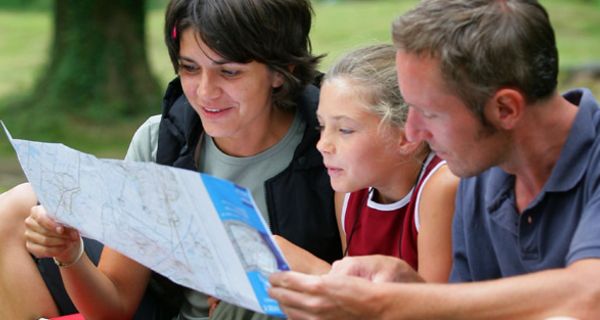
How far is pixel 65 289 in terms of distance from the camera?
297 cm

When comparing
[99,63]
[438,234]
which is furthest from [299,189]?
[99,63]

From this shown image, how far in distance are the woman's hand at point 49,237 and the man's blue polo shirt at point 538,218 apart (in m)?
0.97

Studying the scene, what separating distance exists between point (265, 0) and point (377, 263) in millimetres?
871

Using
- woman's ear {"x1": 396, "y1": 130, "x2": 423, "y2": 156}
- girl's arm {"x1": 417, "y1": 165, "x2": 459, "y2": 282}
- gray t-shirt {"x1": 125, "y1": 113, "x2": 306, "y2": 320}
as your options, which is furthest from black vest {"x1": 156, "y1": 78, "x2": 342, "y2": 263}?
girl's arm {"x1": 417, "y1": 165, "x2": 459, "y2": 282}

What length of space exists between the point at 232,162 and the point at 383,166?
507mm

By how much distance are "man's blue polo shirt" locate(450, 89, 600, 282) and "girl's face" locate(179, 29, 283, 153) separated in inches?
26.9

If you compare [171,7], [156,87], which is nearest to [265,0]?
[171,7]

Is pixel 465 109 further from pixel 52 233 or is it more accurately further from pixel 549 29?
pixel 52 233

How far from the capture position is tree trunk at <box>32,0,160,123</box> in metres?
8.50

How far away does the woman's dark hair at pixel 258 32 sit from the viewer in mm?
2730

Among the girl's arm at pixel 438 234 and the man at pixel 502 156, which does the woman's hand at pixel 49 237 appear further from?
the girl's arm at pixel 438 234

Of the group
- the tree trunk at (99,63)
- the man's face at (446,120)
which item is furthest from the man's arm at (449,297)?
the tree trunk at (99,63)

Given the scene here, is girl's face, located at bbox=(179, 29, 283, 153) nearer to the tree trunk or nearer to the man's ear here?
the man's ear

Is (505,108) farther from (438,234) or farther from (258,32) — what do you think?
(258,32)
